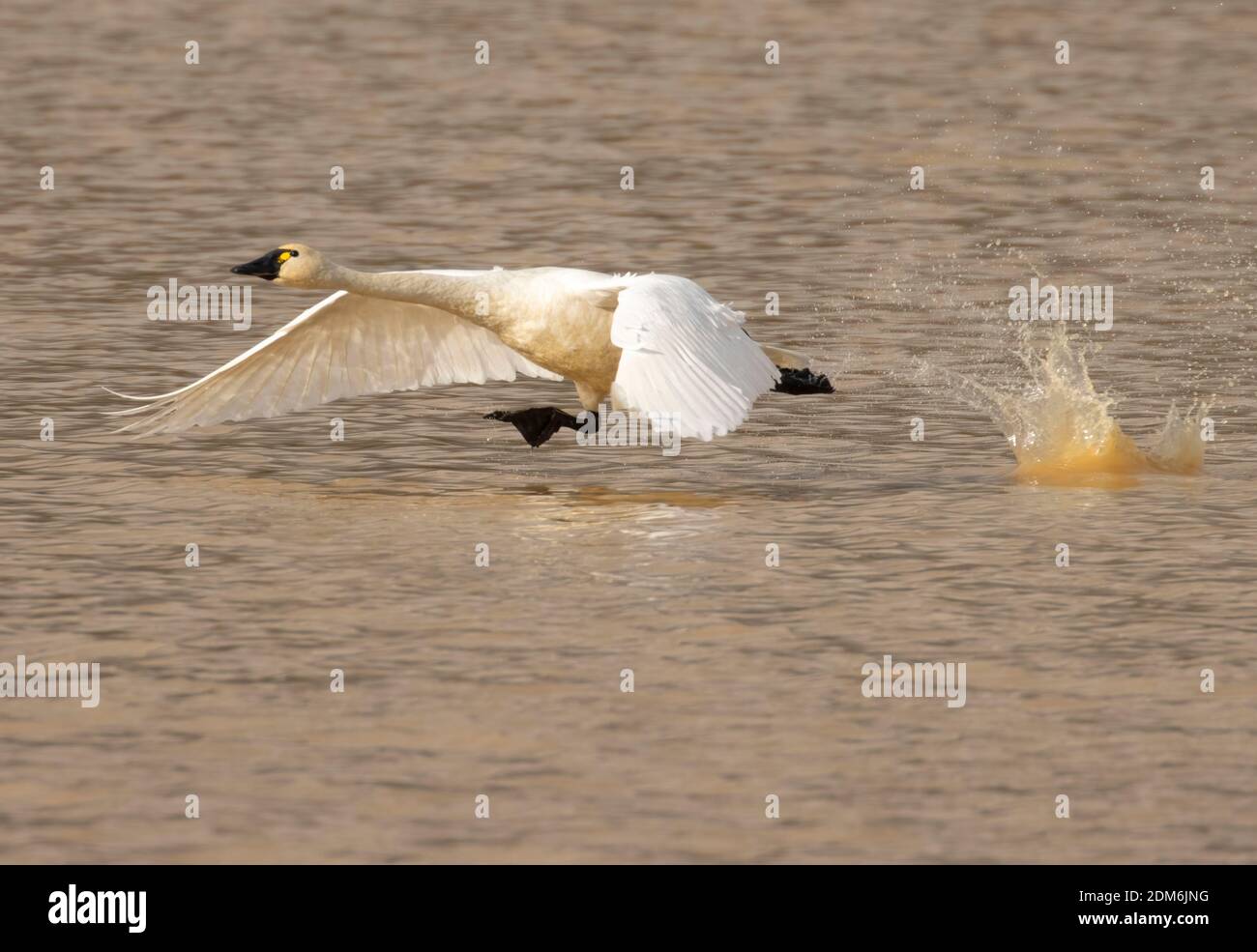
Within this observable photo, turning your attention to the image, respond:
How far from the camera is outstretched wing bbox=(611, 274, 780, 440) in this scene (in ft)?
41.8

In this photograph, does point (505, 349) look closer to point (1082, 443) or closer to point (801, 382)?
point (801, 382)

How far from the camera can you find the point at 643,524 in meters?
13.7

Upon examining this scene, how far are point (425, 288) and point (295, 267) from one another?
770mm

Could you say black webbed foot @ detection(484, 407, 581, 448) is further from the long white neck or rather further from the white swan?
the long white neck

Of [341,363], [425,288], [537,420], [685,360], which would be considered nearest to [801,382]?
[537,420]

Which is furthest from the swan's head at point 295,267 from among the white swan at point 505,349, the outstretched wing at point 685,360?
the outstretched wing at point 685,360

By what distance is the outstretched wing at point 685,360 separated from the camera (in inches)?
501

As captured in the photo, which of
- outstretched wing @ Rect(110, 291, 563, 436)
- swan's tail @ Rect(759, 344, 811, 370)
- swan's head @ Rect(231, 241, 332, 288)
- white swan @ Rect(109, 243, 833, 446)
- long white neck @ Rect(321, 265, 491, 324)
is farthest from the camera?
outstretched wing @ Rect(110, 291, 563, 436)

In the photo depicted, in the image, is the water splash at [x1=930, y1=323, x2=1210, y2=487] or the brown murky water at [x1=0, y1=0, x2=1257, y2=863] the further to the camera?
the water splash at [x1=930, y1=323, x2=1210, y2=487]

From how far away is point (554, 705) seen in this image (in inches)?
410

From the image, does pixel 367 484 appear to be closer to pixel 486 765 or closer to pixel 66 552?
pixel 66 552

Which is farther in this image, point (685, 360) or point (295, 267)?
point (295, 267)

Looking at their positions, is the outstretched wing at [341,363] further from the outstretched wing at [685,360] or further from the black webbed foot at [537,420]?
the outstretched wing at [685,360]

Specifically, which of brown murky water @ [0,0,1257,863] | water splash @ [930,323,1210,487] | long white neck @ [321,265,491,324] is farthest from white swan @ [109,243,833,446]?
water splash @ [930,323,1210,487]
